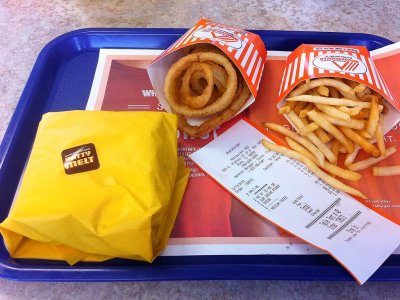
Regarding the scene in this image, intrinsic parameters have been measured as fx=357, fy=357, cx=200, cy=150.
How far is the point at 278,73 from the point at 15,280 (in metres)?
0.99

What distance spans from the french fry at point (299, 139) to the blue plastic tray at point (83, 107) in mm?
263

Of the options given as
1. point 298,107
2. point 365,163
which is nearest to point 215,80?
point 298,107

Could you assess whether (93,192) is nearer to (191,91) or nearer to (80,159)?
(80,159)

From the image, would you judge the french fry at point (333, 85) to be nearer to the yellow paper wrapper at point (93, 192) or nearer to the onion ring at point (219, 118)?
the onion ring at point (219, 118)

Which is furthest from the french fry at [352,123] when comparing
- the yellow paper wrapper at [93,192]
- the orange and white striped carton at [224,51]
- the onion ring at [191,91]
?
the yellow paper wrapper at [93,192]

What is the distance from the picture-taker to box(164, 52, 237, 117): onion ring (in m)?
1.04

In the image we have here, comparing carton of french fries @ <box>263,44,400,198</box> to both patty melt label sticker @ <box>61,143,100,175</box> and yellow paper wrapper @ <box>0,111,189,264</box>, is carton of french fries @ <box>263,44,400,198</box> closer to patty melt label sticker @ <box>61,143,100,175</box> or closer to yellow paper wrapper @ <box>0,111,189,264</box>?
yellow paper wrapper @ <box>0,111,189,264</box>

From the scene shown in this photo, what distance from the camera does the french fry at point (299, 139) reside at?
962 millimetres

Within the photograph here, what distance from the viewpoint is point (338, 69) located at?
1001 millimetres

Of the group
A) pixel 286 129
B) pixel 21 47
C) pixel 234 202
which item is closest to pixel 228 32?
pixel 286 129

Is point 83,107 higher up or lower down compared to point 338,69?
lower down

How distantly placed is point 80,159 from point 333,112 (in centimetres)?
65

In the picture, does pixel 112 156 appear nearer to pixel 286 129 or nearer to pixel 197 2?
pixel 286 129

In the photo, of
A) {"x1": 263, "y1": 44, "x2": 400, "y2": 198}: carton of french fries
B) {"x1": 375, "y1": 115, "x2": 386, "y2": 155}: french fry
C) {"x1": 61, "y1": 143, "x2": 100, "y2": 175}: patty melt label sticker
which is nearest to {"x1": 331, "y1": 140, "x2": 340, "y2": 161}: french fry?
{"x1": 263, "y1": 44, "x2": 400, "y2": 198}: carton of french fries
